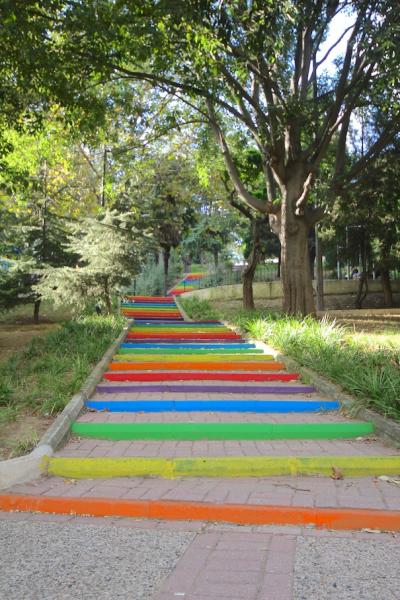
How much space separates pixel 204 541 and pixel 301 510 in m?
0.72

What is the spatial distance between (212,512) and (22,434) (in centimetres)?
242

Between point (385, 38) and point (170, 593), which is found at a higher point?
point (385, 38)

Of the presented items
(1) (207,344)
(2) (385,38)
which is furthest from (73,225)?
(2) (385,38)

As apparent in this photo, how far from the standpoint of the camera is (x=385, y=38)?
8617 mm

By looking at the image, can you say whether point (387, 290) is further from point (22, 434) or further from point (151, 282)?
point (22, 434)

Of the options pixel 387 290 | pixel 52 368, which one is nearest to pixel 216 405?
pixel 52 368

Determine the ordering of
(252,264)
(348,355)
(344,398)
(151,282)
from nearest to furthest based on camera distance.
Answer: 1. (344,398)
2. (348,355)
3. (252,264)
4. (151,282)

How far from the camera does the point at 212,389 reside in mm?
7480

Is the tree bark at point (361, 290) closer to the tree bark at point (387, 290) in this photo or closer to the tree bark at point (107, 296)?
the tree bark at point (387, 290)

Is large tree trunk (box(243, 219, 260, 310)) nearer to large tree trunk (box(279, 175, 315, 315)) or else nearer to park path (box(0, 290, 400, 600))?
large tree trunk (box(279, 175, 315, 315))

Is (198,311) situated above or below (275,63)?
below

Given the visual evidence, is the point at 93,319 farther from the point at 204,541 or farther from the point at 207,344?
the point at 204,541

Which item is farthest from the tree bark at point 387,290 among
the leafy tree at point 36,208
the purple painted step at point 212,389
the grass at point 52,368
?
the purple painted step at point 212,389

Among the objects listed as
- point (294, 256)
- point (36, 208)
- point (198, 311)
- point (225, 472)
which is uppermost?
point (36, 208)
